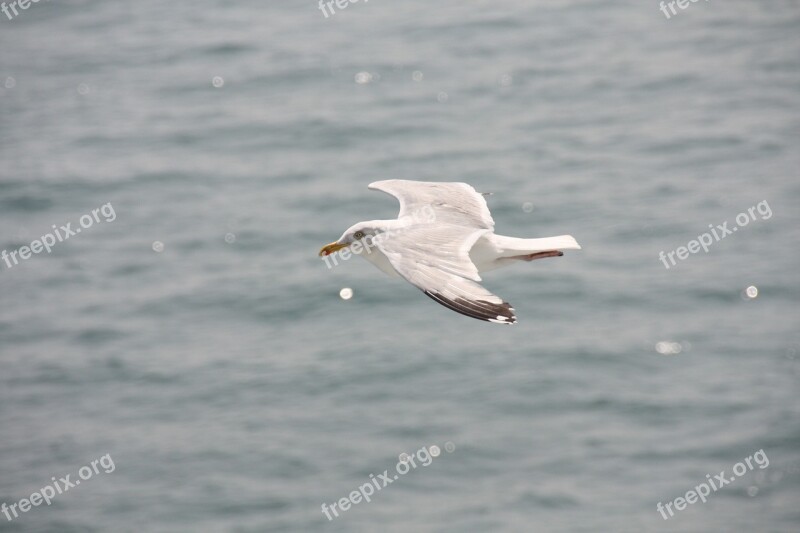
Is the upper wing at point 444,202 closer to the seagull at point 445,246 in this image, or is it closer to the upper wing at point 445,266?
the seagull at point 445,246

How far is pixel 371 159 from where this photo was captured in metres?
41.8

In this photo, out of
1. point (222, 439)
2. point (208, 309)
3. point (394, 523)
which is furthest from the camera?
point (208, 309)

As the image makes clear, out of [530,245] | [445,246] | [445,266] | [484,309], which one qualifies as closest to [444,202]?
[530,245]

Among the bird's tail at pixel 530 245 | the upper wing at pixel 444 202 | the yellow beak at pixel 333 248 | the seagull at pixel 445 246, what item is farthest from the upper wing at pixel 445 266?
the yellow beak at pixel 333 248

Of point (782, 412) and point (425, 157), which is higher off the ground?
point (425, 157)

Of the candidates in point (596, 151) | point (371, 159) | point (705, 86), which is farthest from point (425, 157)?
point (705, 86)

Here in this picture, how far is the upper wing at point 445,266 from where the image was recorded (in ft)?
38.1

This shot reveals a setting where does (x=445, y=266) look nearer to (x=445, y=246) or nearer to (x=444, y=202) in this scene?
(x=445, y=246)

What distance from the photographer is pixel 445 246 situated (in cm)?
1364

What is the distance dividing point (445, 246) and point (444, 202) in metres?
2.51

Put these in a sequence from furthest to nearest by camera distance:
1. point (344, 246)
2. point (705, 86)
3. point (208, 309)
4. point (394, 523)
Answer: point (705, 86), point (208, 309), point (394, 523), point (344, 246)

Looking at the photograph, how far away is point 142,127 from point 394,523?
840 inches

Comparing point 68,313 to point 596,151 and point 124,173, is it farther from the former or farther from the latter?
point 596,151

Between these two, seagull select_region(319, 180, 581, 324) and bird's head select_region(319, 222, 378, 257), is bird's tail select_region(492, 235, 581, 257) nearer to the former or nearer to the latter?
seagull select_region(319, 180, 581, 324)
